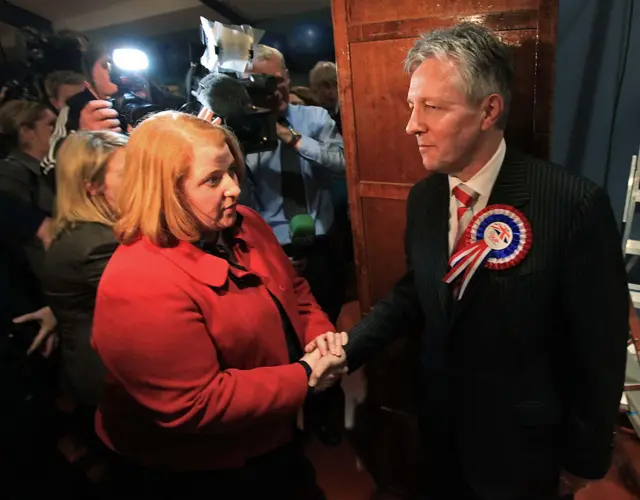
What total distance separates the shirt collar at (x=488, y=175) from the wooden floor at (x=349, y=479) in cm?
133

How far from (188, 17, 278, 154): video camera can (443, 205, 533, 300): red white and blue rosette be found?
910 millimetres

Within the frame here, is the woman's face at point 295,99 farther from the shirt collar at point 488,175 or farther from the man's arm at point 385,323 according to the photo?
the shirt collar at point 488,175

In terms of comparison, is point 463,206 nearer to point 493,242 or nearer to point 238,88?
point 493,242

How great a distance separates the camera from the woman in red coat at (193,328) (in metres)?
0.96

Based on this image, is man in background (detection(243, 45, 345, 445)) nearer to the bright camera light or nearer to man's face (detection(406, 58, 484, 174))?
the bright camera light

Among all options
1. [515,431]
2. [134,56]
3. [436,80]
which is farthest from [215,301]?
[134,56]

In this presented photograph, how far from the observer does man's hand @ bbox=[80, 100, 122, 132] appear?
1559 millimetres

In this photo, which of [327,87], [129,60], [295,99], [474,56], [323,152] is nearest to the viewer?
[474,56]

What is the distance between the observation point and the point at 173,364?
0.96 m

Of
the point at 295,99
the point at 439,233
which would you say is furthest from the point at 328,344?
the point at 295,99

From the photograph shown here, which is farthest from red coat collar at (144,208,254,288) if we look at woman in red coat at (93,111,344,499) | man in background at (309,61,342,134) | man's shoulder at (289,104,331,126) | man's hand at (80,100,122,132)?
man in background at (309,61,342,134)

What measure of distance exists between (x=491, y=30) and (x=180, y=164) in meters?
0.75

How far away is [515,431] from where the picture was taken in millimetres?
1105

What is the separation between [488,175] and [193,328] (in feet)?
2.26
